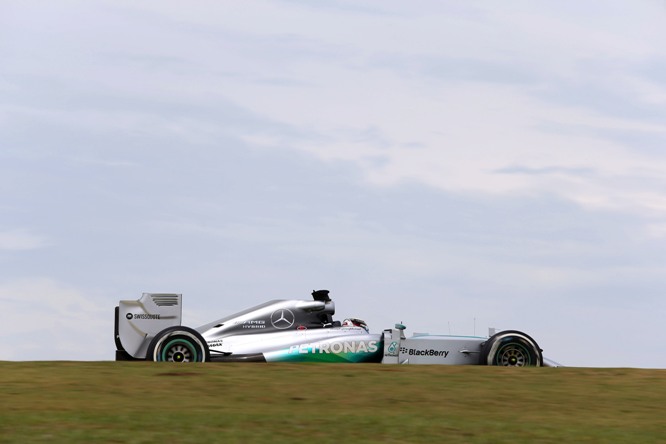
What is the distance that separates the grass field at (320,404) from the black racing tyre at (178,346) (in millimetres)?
2652

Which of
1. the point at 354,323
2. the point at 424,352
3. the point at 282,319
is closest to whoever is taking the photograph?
the point at 424,352

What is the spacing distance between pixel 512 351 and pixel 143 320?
6.92 meters

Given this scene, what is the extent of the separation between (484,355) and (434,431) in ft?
28.5

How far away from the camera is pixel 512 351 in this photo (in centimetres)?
1836

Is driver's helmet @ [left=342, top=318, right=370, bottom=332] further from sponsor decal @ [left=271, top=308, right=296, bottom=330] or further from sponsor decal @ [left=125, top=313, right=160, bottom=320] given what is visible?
sponsor decal @ [left=125, top=313, right=160, bottom=320]

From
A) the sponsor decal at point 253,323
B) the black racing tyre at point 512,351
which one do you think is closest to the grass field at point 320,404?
the black racing tyre at point 512,351

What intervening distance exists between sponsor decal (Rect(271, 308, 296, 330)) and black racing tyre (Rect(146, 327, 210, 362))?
2250 millimetres

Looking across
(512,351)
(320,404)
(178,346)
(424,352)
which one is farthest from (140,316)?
(320,404)

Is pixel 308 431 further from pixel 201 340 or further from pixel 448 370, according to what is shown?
pixel 201 340

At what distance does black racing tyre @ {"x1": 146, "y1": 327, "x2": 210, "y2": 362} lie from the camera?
687 inches

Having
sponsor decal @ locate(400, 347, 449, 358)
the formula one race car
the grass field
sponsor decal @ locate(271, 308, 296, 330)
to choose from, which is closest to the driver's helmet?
the formula one race car

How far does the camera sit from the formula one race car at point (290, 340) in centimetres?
1816

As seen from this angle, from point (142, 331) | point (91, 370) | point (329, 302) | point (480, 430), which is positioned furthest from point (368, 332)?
point (480, 430)

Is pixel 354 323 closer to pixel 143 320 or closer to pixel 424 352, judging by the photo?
pixel 424 352
